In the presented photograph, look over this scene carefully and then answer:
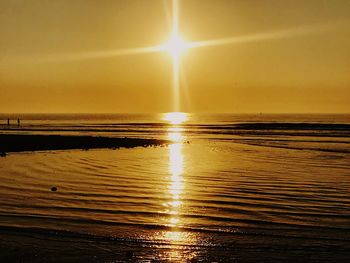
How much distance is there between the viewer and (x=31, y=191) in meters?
18.5

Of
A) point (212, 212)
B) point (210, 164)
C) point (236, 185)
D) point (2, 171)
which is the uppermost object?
point (210, 164)

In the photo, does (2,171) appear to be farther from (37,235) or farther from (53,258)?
(53,258)

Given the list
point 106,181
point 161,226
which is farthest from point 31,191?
point 161,226

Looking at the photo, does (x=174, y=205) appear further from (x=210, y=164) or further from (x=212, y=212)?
(x=210, y=164)

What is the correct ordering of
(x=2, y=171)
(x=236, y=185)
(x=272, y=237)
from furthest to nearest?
(x=2, y=171) → (x=236, y=185) → (x=272, y=237)

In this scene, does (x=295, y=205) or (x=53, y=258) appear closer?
(x=53, y=258)

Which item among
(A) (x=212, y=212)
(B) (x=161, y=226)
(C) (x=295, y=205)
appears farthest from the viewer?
(C) (x=295, y=205)

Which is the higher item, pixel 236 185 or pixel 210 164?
pixel 210 164

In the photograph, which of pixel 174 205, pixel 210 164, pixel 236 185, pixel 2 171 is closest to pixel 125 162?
pixel 210 164

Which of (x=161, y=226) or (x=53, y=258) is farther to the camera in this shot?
(x=161, y=226)

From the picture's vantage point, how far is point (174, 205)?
1574 cm

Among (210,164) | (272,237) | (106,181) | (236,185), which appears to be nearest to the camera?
(272,237)

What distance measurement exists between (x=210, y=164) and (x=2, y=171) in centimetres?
1188

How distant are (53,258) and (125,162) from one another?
801 inches
